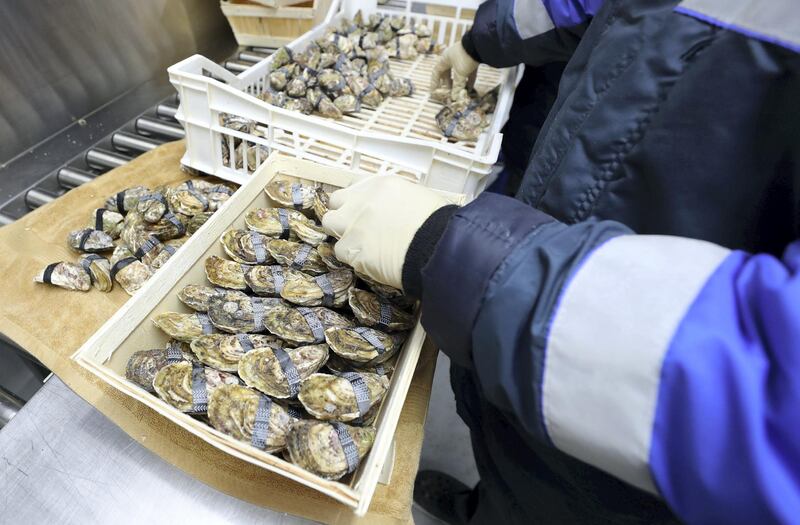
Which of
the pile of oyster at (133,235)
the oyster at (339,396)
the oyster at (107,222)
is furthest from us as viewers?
the oyster at (107,222)

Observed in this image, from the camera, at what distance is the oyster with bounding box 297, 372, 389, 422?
0.71 m

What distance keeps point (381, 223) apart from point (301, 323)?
0.25m

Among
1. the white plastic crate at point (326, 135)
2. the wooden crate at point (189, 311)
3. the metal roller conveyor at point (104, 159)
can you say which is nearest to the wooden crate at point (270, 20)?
the white plastic crate at point (326, 135)

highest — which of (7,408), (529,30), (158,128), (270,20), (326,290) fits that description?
(529,30)

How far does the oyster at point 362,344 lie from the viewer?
0.79 metres

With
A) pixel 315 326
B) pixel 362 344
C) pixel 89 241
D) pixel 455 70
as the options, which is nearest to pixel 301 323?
pixel 315 326

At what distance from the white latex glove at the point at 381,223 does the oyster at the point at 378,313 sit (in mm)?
61

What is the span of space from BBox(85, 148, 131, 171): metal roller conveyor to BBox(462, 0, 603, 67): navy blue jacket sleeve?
1.29 meters

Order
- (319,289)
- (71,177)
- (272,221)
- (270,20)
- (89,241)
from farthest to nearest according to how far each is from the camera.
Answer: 1. (270,20)
2. (71,177)
3. (89,241)
4. (272,221)
5. (319,289)

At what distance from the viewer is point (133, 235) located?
3.68ft

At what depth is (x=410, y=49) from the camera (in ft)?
7.09

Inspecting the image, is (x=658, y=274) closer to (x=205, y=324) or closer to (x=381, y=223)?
(x=381, y=223)

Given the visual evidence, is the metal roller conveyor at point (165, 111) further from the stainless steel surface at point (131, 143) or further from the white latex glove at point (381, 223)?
the white latex glove at point (381, 223)

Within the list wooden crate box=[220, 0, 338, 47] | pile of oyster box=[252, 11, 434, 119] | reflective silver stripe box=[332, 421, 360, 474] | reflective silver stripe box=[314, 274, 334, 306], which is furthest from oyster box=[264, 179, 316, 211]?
wooden crate box=[220, 0, 338, 47]
